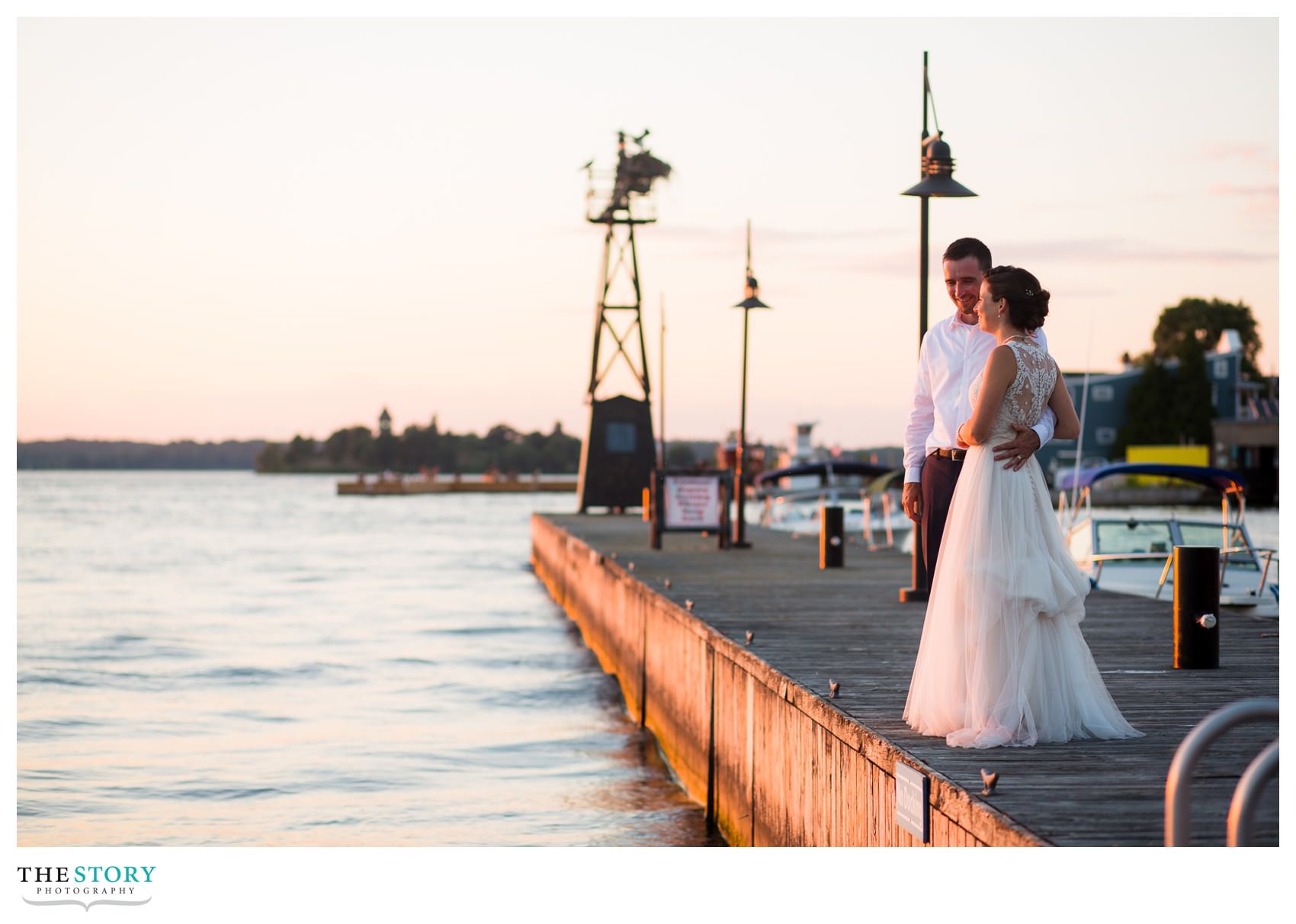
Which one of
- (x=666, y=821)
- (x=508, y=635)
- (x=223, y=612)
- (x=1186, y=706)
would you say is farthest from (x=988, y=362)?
(x=223, y=612)

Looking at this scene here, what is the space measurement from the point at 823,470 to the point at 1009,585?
30646 millimetres

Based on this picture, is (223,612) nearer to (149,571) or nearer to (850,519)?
(149,571)

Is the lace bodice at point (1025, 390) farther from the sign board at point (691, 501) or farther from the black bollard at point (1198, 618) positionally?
the sign board at point (691, 501)

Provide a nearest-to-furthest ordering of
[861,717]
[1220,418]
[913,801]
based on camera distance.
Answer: [913,801]
[861,717]
[1220,418]

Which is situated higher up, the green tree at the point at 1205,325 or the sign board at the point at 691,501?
the green tree at the point at 1205,325

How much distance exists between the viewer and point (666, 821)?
11.0 metres

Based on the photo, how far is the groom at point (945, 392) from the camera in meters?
6.87

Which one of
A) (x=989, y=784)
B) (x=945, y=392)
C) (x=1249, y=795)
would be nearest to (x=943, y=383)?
(x=945, y=392)

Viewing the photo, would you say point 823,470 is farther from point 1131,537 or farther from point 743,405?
point 1131,537

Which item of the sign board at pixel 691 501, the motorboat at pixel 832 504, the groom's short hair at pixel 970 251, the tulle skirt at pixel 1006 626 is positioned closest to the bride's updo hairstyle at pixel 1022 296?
the tulle skirt at pixel 1006 626

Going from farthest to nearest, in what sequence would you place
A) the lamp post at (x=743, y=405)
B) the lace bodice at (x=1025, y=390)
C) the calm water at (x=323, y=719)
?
the lamp post at (x=743, y=405) < the calm water at (x=323, y=719) < the lace bodice at (x=1025, y=390)

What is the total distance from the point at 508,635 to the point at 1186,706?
748 inches

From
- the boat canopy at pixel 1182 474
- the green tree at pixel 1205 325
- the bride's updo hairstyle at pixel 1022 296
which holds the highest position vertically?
the green tree at pixel 1205 325

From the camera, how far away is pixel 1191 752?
3639 millimetres
